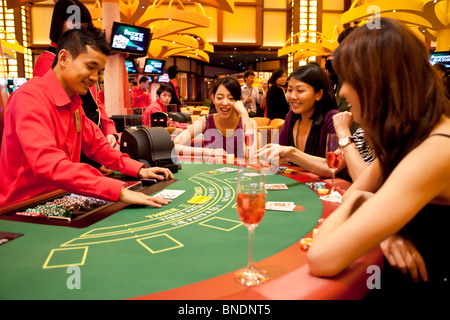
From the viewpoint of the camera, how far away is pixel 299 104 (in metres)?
2.76

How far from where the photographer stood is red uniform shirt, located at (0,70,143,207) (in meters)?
1.48

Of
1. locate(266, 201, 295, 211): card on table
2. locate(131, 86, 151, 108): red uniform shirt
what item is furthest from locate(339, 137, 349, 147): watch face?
locate(131, 86, 151, 108): red uniform shirt

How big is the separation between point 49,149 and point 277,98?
15.4 feet

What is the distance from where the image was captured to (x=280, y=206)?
4.92 ft

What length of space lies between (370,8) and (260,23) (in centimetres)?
1005

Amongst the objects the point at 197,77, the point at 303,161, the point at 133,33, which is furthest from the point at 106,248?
the point at 197,77

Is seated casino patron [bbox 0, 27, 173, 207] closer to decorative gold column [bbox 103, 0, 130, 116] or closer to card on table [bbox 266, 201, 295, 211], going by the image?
card on table [bbox 266, 201, 295, 211]

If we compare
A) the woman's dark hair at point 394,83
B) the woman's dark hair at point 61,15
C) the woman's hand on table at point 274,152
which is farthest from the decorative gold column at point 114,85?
the woman's dark hair at point 394,83

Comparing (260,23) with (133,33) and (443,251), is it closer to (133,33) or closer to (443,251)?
(133,33)

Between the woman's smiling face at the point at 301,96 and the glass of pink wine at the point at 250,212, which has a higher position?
the woman's smiling face at the point at 301,96

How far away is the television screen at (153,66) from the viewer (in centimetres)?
1288

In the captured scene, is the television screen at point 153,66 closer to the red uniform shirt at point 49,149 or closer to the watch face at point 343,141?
the red uniform shirt at point 49,149

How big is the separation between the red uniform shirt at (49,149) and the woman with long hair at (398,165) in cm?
99

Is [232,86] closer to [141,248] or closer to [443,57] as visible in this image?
[141,248]
